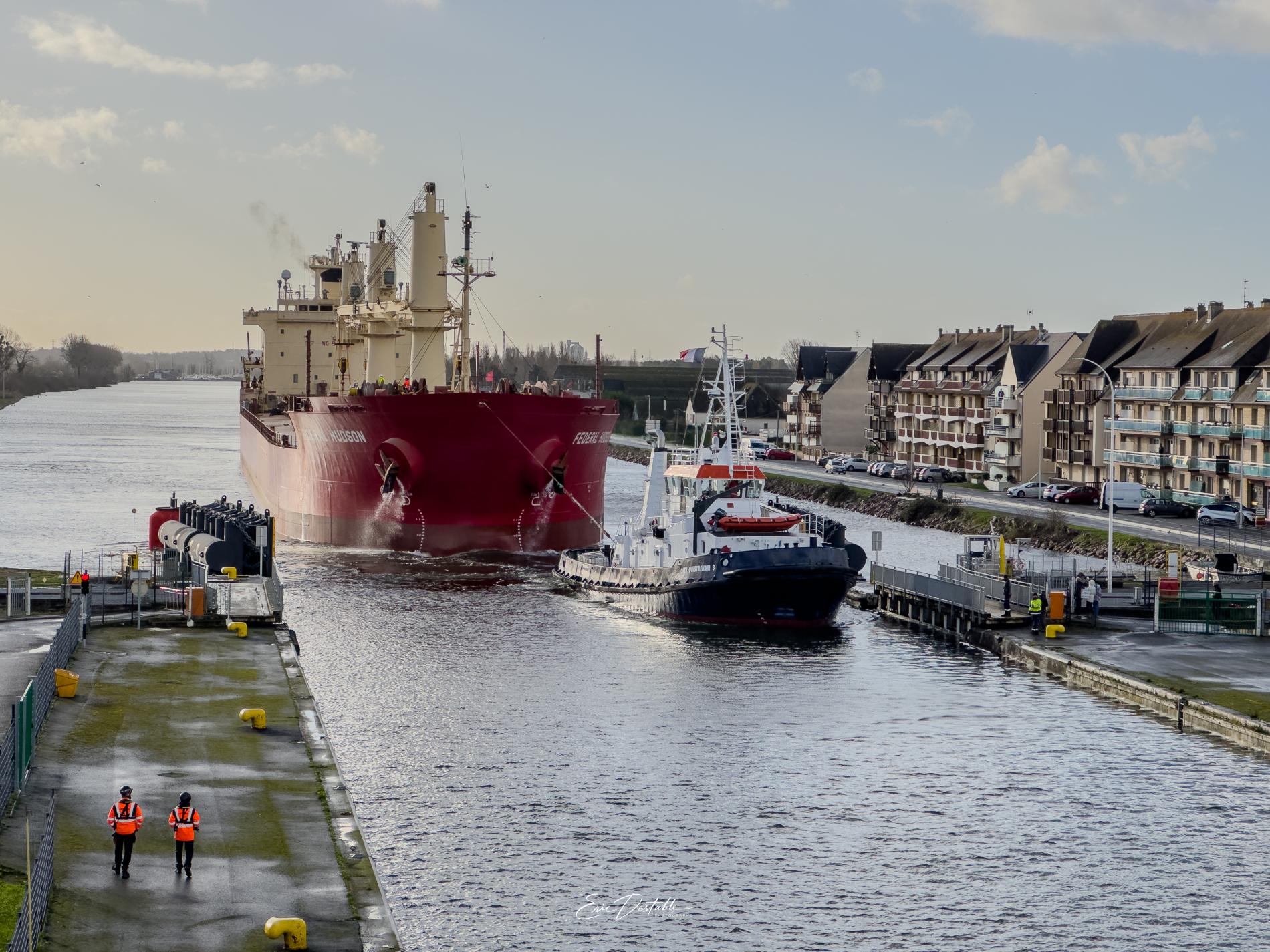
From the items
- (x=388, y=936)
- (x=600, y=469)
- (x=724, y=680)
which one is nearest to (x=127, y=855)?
(x=388, y=936)

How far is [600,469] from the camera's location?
6906cm

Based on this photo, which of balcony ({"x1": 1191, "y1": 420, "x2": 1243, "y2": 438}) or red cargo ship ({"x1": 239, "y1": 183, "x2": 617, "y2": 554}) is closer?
red cargo ship ({"x1": 239, "y1": 183, "x2": 617, "y2": 554})

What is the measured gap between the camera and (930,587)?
4791cm

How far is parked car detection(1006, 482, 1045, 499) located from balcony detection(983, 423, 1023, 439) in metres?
13.4

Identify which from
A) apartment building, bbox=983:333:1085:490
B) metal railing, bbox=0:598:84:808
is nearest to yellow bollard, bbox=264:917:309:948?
metal railing, bbox=0:598:84:808

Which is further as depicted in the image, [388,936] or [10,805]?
[10,805]

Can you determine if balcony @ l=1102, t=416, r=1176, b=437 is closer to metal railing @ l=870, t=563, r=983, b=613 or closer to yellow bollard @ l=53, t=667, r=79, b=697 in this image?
metal railing @ l=870, t=563, r=983, b=613

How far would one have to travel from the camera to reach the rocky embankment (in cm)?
6400

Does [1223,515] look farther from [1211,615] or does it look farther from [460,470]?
[460,470]

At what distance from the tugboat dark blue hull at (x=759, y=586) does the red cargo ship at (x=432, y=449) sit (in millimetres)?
14303

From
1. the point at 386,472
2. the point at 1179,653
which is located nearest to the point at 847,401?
the point at 386,472

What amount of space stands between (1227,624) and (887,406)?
88316 mm

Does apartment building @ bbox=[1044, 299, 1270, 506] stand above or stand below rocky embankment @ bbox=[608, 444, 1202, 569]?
above

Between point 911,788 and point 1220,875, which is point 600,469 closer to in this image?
point 911,788
